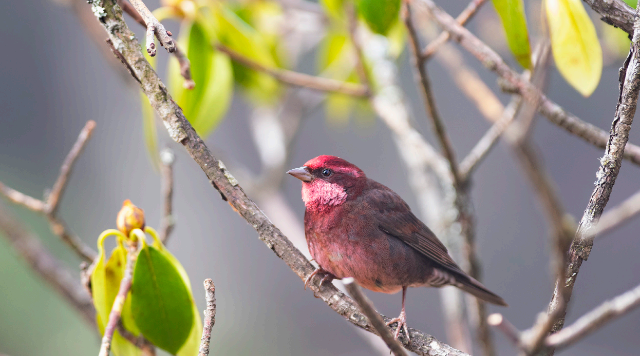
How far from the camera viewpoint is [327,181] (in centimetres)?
288

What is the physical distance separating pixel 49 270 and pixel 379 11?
205 centimetres

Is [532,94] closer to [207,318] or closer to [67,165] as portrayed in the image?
[207,318]

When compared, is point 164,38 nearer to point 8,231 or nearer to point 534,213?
point 8,231

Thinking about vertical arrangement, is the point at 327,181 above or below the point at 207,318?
above

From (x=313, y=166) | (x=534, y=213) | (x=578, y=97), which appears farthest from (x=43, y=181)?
(x=578, y=97)

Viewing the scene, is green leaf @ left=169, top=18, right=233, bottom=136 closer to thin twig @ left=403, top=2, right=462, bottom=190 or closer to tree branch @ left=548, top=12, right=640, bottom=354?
thin twig @ left=403, top=2, right=462, bottom=190

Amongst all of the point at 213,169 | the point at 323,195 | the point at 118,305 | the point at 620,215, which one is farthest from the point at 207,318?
the point at 620,215

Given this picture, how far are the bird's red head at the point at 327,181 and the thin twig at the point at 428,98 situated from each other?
511 millimetres

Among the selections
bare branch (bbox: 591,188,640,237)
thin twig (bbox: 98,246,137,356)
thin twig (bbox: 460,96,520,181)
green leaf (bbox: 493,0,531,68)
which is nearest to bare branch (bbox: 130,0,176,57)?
thin twig (bbox: 98,246,137,356)

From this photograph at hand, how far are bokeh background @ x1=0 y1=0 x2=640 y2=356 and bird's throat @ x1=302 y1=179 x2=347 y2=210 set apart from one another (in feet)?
12.6

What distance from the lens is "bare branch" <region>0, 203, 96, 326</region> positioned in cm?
259

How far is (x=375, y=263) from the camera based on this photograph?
8.87ft

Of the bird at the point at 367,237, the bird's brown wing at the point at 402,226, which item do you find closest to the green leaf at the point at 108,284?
the bird at the point at 367,237

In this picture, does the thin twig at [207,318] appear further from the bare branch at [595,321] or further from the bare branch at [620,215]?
the bare branch at [620,215]
